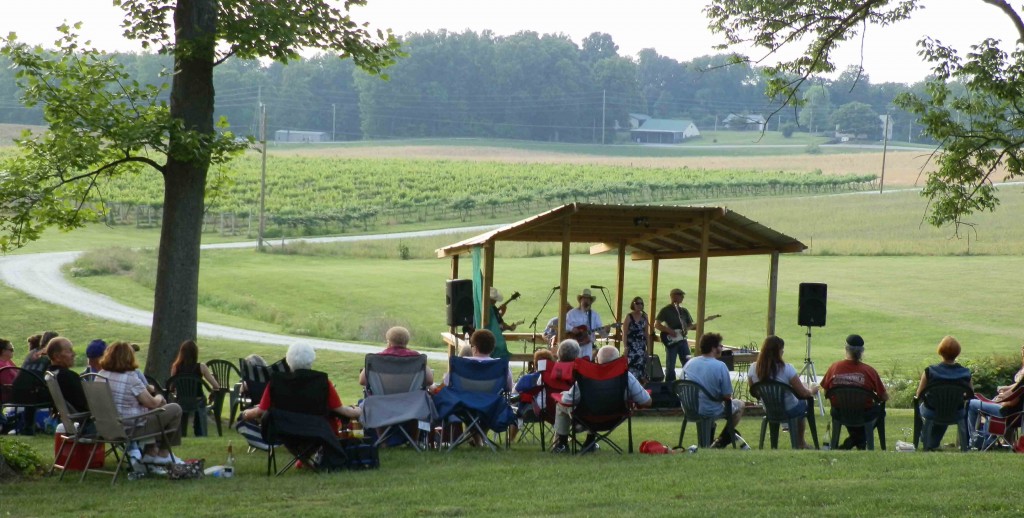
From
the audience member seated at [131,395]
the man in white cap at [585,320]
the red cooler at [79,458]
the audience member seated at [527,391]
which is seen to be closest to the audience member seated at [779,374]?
the audience member seated at [527,391]

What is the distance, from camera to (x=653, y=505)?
6277mm

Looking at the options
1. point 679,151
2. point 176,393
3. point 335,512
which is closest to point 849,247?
point 176,393

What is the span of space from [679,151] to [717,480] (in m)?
98.7

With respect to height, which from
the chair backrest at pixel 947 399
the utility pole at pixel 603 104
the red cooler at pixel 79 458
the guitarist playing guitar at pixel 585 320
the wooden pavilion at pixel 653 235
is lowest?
the red cooler at pixel 79 458

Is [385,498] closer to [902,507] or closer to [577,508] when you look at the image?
[577,508]

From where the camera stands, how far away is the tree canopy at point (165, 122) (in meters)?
10.8

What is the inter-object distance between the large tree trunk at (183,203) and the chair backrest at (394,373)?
10.2ft

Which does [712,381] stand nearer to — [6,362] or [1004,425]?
[1004,425]

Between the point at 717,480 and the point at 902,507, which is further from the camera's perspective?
the point at 717,480

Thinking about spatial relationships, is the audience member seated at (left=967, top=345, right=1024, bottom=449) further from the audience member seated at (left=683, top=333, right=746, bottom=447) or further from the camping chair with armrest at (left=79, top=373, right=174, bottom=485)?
the camping chair with armrest at (left=79, top=373, right=174, bottom=485)

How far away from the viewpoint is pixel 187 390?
10.1 meters

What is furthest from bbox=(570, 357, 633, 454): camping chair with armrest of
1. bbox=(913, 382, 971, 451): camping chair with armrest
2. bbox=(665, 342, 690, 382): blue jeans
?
bbox=(665, 342, 690, 382): blue jeans

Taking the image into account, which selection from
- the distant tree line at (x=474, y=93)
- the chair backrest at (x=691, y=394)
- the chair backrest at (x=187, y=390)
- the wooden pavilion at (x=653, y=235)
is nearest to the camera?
the chair backrest at (x=691, y=394)

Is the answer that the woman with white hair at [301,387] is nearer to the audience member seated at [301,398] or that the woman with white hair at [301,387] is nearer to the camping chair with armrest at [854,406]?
the audience member seated at [301,398]
